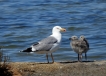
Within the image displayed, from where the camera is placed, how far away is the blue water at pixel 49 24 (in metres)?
15.8

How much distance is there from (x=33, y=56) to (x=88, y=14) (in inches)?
355

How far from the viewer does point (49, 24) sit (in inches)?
861

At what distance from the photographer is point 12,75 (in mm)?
9531

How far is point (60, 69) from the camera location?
10.5 m

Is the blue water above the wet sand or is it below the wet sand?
below

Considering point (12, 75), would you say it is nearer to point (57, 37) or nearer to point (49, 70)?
point (49, 70)

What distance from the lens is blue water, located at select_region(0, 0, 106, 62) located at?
15.8m

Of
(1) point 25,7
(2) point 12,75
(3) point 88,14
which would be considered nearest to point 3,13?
(1) point 25,7

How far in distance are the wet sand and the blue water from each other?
152 inches

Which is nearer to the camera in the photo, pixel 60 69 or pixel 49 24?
pixel 60 69

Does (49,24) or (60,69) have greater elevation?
(60,69)

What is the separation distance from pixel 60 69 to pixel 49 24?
11450 millimetres

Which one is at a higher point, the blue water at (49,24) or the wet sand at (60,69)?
the wet sand at (60,69)

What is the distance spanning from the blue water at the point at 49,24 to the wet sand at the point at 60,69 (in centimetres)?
385
